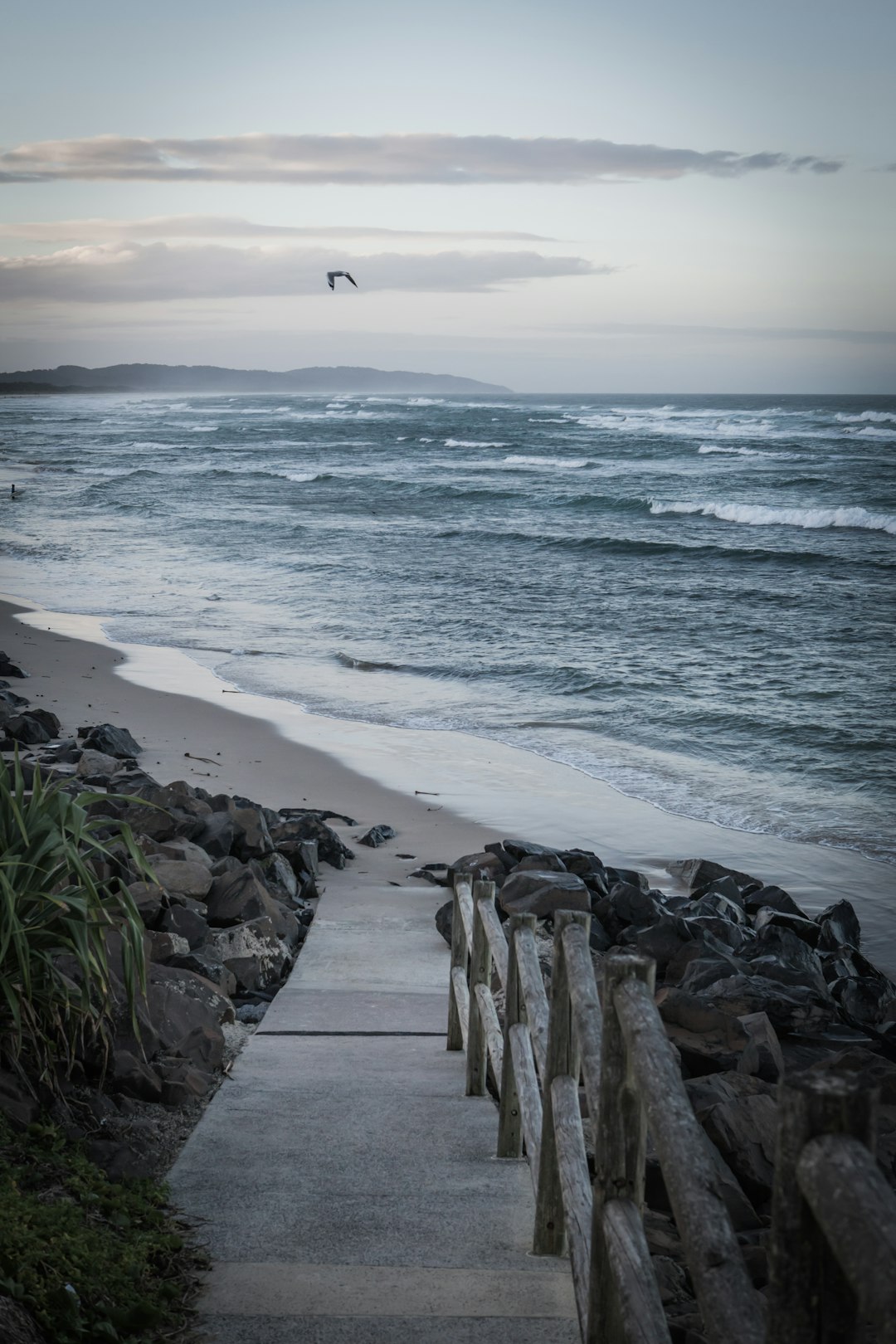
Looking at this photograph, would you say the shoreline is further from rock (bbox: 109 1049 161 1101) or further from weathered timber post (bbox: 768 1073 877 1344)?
weathered timber post (bbox: 768 1073 877 1344)

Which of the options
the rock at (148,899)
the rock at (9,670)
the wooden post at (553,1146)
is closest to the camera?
the wooden post at (553,1146)

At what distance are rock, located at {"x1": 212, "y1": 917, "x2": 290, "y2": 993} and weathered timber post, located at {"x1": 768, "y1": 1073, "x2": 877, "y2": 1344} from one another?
4.74 metres

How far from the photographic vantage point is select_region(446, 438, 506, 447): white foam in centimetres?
6869

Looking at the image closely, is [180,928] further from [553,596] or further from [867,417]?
[867,417]

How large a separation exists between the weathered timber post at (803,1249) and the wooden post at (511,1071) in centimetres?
226

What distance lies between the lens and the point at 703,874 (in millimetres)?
8227

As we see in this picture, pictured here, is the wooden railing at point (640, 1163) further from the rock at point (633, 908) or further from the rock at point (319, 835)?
the rock at point (319, 835)

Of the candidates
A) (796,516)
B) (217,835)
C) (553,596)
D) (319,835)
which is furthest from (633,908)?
A: (796,516)

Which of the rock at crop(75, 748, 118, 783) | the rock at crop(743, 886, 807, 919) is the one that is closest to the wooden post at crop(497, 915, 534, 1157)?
the rock at crop(743, 886, 807, 919)

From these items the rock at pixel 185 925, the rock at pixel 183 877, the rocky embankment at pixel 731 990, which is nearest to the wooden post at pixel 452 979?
the rocky embankment at pixel 731 990

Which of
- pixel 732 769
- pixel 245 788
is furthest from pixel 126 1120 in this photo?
pixel 732 769

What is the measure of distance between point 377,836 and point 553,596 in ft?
48.0

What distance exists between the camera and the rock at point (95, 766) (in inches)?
352

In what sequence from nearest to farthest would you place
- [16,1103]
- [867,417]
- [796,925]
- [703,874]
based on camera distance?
1. [16,1103]
2. [796,925]
3. [703,874]
4. [867,417]
